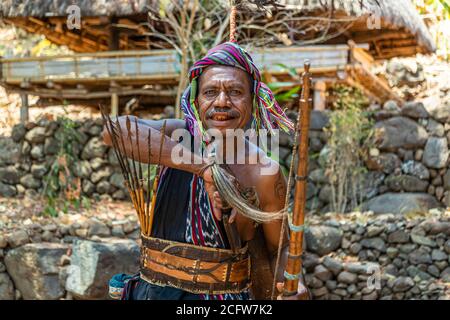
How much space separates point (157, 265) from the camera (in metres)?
1.87

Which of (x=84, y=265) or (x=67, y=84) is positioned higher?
(x=67, y=84)

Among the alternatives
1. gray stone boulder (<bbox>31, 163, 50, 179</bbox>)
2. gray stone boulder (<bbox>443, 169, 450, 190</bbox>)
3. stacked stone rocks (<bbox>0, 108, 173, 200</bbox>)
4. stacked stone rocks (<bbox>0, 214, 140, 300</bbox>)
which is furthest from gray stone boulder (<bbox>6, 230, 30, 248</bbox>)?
gray stone boulder (<bbox>443, 169, 450, 190</bbox>)

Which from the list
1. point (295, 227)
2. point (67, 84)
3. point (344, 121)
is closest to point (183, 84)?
point (344, 121)

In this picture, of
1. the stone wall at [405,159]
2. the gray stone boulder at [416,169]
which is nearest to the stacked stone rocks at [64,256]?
the stone wall at [405,159]

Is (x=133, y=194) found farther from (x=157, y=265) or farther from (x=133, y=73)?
(x=133, y=73)

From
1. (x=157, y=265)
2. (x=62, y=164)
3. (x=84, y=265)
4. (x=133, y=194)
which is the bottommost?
(x=84, y=265)

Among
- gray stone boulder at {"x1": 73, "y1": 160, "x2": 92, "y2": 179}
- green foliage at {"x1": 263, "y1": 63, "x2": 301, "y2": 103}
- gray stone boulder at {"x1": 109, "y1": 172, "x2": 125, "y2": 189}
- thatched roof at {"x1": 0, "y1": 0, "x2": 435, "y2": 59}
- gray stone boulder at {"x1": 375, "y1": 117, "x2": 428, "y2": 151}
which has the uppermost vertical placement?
thatched roof at {"x1": 0, "y1": 0, "x2": 435, "y2": 59}

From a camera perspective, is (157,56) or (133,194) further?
(157,56)

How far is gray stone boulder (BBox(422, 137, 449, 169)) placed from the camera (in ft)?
25.6

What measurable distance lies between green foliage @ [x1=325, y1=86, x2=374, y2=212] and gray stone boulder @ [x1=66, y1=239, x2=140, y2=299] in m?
3.19

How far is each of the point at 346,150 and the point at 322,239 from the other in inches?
63.1

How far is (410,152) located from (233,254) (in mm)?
6594

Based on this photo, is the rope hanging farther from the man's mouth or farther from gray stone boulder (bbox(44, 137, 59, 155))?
gray stone boulder (bbox(44, 137, 59, 155))

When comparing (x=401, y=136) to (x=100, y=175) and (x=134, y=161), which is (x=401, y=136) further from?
(x=134, y=161)
